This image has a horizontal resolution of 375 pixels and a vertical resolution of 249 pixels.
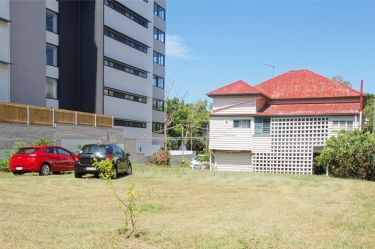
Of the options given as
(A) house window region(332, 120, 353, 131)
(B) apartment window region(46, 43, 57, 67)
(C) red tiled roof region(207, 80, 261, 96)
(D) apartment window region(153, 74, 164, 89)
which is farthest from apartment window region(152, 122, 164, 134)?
(A) house window region(332, 120, 353, 131)

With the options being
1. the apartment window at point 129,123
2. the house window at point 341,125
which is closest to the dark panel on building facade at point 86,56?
the apartment window at point 129,123

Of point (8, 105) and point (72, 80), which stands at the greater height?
point (72, 80)

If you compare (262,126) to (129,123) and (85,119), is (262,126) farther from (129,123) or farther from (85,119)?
(129,123)

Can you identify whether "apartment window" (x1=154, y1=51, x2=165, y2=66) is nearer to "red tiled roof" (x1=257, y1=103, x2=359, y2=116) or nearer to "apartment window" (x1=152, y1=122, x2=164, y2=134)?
"apartment window" (x1=152, y1=122, x2=164, y2=134)

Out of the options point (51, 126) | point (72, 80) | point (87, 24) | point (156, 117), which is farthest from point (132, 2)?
point (51, 126)

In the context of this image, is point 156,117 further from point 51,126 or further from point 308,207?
point 308,207

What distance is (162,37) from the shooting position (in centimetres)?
5169

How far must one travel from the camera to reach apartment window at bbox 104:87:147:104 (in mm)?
36219

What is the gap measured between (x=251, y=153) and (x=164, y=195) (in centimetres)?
1989

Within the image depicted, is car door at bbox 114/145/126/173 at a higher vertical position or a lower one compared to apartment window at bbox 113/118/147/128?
lower

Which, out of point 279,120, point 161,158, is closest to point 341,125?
point 279,120

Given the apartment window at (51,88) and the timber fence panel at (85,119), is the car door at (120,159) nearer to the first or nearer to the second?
the timber fence panel at (85,119)

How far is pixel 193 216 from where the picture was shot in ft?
30.0

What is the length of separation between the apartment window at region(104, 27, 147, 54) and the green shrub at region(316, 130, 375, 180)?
76.3 feet
